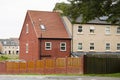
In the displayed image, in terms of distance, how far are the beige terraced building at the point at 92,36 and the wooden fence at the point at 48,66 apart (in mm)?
13509

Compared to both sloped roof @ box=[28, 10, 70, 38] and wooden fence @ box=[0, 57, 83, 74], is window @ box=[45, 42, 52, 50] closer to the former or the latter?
sloped roof @ box=[28, 10, 70, 38]

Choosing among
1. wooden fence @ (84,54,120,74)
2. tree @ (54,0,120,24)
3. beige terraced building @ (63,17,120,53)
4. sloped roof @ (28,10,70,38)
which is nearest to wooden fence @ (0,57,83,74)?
wooden fence @ (84,54,120,74)

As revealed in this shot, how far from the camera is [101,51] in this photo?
6800 cm

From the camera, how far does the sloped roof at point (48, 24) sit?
213ft

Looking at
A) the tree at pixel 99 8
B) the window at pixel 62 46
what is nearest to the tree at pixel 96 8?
the tree at pixel 99 8

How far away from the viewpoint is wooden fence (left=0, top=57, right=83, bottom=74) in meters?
48.4

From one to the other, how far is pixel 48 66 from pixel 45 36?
12.5m

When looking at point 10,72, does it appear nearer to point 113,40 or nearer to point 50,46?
point 50,46

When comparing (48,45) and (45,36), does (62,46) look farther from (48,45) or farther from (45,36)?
(45,36)

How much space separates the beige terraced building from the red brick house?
135 cm

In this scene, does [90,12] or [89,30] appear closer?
[90,12]

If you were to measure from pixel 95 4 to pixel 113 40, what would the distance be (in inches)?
1385

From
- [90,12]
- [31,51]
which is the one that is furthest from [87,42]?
[90,12]

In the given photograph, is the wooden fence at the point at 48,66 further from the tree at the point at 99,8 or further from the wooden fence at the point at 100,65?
the tree at the point at 99,8
